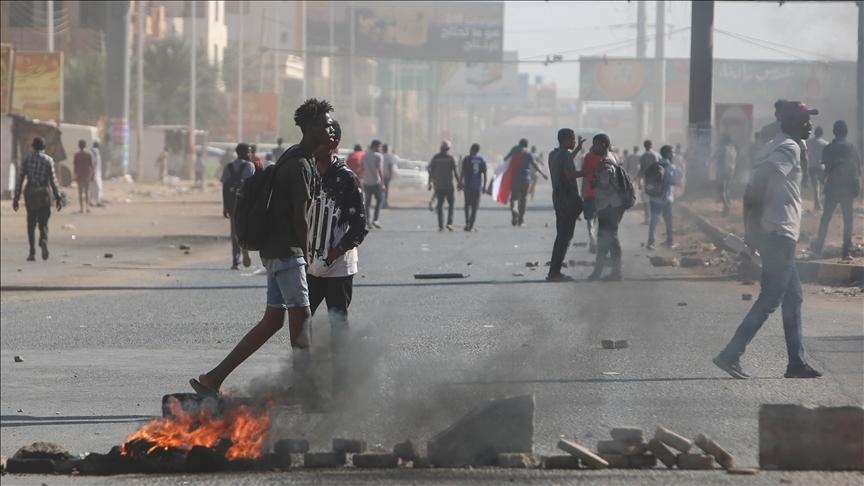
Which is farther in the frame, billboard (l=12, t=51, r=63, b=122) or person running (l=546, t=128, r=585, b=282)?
billboard (l=12, t=51, r=63, b=122)

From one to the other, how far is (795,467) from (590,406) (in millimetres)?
1863

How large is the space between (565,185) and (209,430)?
976cm

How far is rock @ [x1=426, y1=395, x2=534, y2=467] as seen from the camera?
22.4 feet

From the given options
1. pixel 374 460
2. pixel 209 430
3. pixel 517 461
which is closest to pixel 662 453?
pixel 517 461

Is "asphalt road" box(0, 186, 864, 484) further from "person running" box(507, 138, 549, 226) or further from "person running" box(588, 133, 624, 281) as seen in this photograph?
"person running" box(507, 138, 549, 226)

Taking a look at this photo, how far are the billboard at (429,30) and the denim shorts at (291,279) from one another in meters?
78.5

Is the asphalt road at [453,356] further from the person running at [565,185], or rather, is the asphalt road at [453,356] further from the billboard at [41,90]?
the billboard at [41,90]

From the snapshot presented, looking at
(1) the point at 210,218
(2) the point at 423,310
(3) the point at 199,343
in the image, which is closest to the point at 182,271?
(2) the point at 423,310

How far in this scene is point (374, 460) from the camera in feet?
22.2

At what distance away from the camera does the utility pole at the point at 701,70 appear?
94.7 feet

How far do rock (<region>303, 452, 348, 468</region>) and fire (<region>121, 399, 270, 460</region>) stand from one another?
0.26m

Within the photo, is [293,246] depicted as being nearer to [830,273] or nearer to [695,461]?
[695,461]

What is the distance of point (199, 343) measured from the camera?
39.0ft

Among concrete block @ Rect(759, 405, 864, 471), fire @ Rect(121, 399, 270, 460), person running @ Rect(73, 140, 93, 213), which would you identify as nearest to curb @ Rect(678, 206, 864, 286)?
concrete block @ Rect(759, 405, 864, 471)
